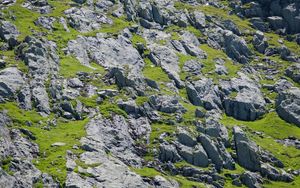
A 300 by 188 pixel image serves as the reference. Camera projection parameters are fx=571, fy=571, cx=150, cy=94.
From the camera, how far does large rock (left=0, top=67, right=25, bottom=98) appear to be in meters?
141

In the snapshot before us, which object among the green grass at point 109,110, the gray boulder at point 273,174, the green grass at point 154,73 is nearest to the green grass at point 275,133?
the gray boulder at point 273,174

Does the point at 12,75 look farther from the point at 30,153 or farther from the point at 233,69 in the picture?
the point at 233,69

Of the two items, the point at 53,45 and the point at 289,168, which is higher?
the point at 53,45

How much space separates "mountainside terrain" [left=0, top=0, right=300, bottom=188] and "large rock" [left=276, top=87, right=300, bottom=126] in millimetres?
323

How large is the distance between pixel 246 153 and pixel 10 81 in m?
62.4

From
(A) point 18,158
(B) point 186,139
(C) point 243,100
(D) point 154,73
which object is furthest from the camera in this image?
(D) point 154,73

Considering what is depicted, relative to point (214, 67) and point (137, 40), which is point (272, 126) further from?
point (137, 40)

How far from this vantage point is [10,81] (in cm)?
14462

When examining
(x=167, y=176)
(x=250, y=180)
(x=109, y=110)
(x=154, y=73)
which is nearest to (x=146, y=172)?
(x=167, y=176)

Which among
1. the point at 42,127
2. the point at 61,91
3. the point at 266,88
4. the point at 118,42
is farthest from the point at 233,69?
the point at 42,127

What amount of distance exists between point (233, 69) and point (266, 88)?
13003mm

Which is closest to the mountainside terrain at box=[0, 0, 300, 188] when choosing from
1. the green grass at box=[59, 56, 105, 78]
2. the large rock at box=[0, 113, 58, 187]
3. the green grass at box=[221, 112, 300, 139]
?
the large rock at box=[0, 113, 58, 187]

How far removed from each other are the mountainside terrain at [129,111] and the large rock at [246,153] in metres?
0.26

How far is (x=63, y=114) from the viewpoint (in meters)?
142
